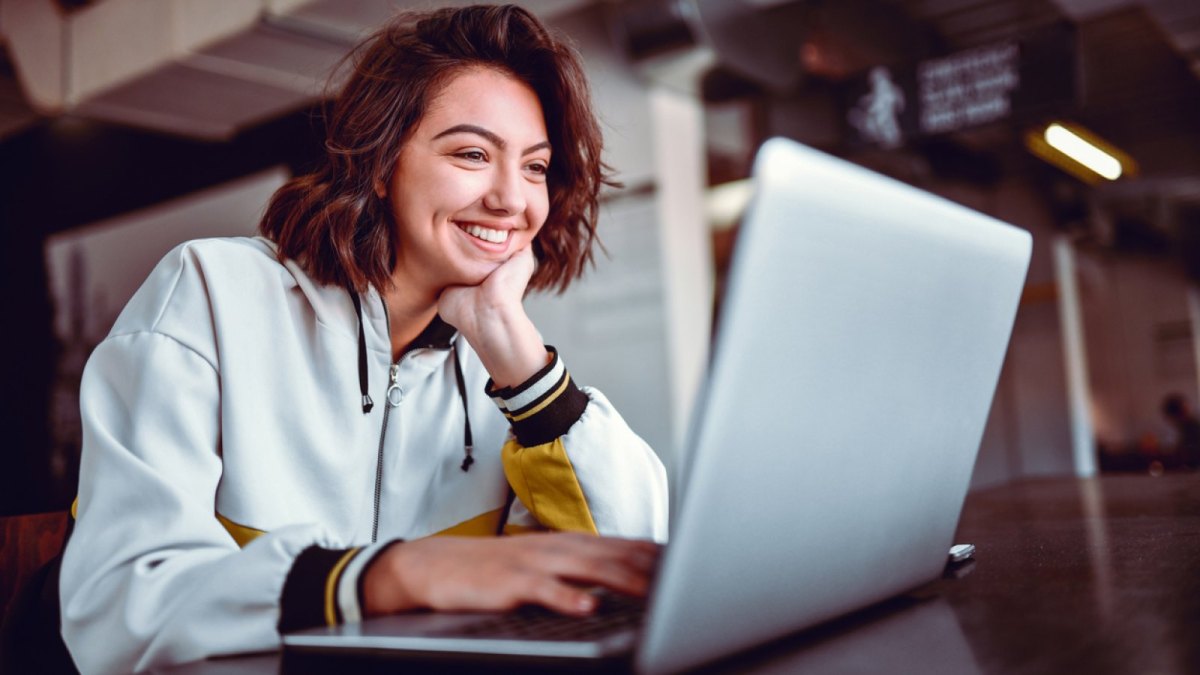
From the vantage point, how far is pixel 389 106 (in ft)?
3.96

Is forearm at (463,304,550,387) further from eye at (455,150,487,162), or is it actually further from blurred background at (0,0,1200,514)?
blurred background at (0,0,1200,514)

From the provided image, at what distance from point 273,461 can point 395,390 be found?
6.9 inches

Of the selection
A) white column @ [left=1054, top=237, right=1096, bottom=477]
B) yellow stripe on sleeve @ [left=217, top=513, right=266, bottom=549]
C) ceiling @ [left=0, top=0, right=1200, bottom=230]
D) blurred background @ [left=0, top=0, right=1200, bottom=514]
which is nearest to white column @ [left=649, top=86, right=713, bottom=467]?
blurred background @ [left=0, top=0, right=1200, bottom=514]

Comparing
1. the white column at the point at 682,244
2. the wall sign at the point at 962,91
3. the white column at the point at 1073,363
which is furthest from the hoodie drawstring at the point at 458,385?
the white column at the point at 1073,363

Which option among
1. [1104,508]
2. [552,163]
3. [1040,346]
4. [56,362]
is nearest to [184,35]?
[56,362]

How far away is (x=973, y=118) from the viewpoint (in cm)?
365

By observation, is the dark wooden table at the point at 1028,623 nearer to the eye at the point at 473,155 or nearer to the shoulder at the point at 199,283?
the shoulder at the point at 199,283

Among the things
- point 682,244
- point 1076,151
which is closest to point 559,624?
point 682,244

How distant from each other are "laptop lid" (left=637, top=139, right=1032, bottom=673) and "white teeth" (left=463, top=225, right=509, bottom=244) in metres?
0.68

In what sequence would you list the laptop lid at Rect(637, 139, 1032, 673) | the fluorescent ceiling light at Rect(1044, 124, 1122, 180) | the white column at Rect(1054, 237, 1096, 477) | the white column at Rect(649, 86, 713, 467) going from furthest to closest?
1. the white column at Rect(1054, 237, 1096, 477)
2. the fluorescent ceiling light at Rect(1044, 124, 1122, 180)
3. the white column at Rect(649, 86, 713, 467)
4. the laptop lid at Rect(637, 139, 1032, 673)

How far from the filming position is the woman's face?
1182 millimetres

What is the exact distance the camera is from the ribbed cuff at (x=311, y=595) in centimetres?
64

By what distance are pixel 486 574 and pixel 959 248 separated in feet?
1.23

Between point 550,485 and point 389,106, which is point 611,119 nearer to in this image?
point 389,106
